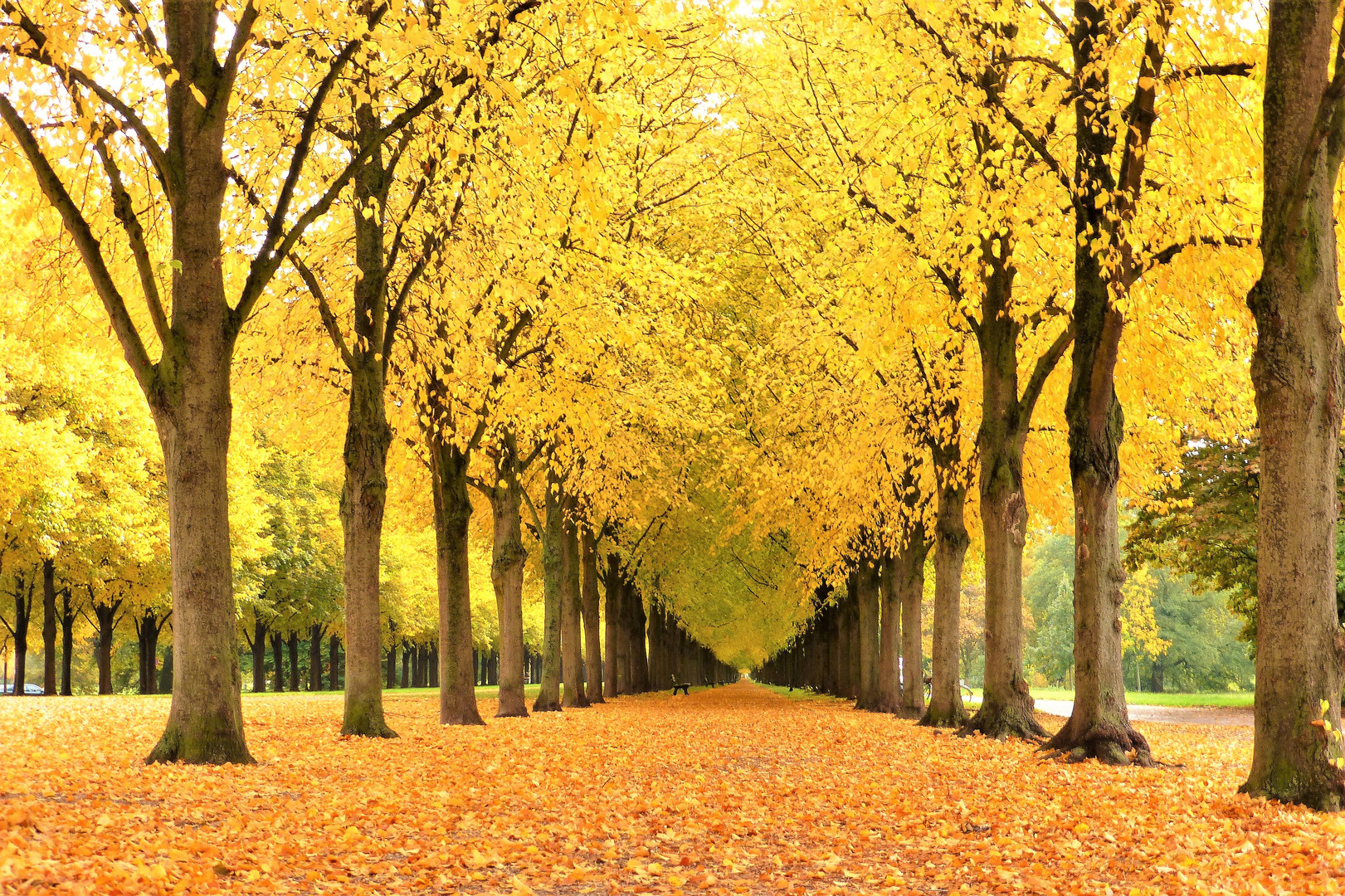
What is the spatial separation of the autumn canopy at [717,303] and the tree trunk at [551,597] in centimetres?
15

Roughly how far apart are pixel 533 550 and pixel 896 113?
832 inches

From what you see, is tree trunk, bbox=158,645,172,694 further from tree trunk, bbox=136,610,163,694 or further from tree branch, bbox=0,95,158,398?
tree branch, bbox=0,95,158,398

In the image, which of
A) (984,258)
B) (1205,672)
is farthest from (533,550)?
(1205,672)

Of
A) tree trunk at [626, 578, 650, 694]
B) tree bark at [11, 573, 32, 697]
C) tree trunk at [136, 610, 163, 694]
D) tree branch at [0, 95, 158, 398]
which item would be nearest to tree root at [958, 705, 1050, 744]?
tree branch at [0, 95, 158, 398]

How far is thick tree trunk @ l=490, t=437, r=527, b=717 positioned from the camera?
20016mm

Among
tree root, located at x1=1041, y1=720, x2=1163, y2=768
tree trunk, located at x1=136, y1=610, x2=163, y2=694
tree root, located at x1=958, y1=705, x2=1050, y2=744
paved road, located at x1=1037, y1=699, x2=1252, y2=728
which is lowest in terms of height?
paved road, located at x1=1037, y1=699, x2=1252, y2=728

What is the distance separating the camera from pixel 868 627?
95.0 feet

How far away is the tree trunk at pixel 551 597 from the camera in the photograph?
23188 mm

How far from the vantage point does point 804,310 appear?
784 inches

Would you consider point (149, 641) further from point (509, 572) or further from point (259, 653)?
point (509, 572)

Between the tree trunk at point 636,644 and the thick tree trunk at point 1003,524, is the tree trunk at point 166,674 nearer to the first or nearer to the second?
the tree trunk at point 636,644

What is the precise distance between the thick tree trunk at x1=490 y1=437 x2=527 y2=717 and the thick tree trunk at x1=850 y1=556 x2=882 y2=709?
1066 centimetres

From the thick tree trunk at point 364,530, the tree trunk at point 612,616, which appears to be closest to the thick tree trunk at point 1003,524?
the thick tree trunk at point 364,530

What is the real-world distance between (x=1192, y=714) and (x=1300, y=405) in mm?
28372
